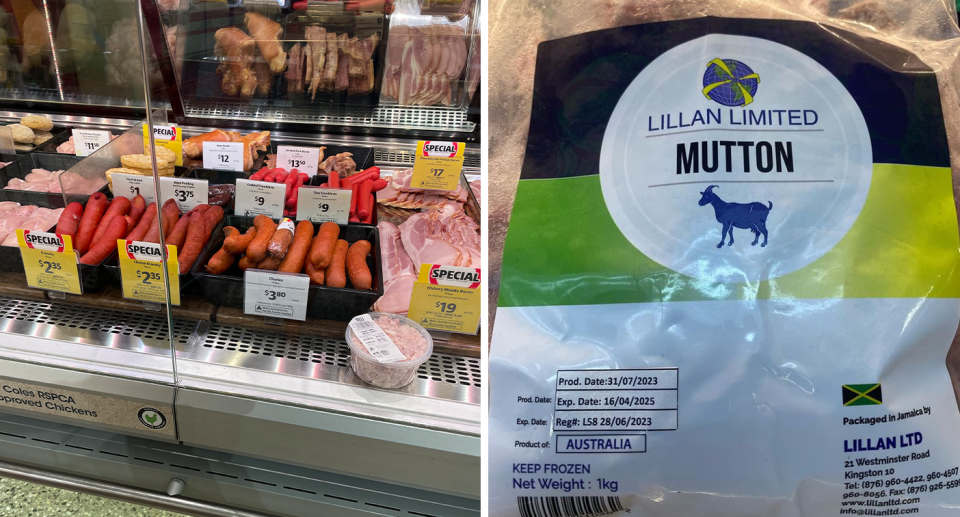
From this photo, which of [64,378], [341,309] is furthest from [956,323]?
[64,378]

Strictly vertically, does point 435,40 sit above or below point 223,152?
above

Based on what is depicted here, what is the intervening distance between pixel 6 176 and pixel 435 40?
150cm

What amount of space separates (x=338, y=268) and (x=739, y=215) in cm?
127

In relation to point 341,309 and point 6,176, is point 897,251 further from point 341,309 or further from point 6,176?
point 6,176

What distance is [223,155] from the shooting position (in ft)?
7.34

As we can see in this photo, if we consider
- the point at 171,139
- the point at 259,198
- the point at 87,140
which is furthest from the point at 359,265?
the point at 87,140

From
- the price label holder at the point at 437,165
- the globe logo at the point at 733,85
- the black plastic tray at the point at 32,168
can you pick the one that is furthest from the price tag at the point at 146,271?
the globe logo at the point at 733,85

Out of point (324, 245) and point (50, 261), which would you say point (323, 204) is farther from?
point (50, 261)

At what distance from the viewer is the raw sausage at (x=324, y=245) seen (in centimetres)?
167

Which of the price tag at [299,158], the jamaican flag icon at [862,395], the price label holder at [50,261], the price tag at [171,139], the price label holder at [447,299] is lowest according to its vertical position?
the price label holder at [447,299]

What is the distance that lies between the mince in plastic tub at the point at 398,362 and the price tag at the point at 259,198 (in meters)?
0.57

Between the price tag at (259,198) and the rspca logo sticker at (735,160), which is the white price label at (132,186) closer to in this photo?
the price tag at (259,198)

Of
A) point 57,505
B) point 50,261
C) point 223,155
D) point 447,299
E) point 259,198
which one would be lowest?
point 57,505

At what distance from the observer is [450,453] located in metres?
1.37
